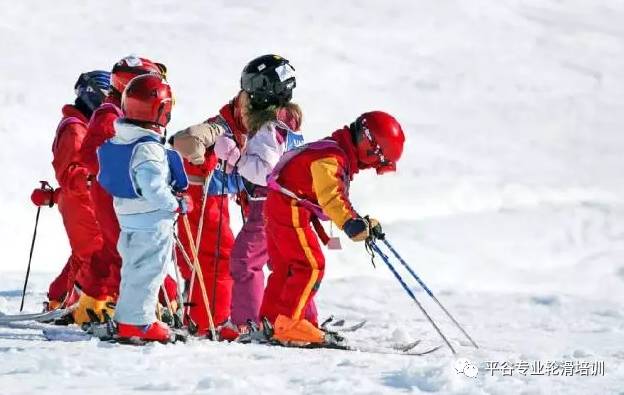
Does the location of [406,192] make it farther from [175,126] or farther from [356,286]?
[356,286]

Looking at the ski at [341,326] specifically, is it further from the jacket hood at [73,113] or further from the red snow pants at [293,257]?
the jacket hood at [73,113]

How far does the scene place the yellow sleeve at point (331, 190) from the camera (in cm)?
606

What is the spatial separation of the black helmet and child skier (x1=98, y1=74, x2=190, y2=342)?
1119 mm

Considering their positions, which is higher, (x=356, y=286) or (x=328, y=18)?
(x=328, y=18)

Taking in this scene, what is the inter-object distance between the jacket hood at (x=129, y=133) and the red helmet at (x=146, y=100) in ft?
0.15

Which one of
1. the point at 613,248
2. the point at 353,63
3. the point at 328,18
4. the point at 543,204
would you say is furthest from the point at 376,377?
the point at 328,18

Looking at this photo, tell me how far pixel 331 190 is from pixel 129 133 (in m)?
1.11

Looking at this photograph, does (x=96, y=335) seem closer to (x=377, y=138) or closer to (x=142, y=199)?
(x=142, y=199)

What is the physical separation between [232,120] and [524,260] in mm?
7674

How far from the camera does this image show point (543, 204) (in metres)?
15.9

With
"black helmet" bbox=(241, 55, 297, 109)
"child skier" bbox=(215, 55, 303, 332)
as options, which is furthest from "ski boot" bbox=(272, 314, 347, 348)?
"black helmet" bbox=(241, 55, 297, 109)

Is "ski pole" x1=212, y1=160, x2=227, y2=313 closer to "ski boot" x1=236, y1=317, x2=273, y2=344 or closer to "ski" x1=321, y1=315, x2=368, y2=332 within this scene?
"ski boot" x1=236, y1=317, x2=273, y2=344

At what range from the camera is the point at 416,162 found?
55.1ft

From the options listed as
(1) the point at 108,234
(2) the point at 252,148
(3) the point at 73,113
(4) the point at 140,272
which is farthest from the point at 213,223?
(4) the point at 140,272
